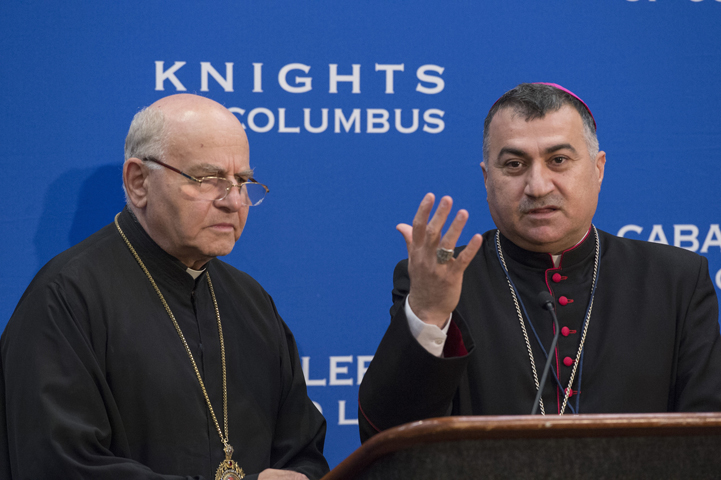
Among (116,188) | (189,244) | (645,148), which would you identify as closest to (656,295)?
(645,148)

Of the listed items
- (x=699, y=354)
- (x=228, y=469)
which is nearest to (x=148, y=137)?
(x=228, y=469)

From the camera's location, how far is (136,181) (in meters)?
2.28

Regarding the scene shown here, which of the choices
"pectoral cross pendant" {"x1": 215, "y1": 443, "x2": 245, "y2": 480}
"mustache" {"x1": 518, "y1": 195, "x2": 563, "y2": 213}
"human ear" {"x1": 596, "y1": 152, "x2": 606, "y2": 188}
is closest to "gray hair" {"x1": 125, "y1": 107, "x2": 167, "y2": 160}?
"pectoral cross pendant" {"x1": 215, "y1": 443, "x2": 245, "y2": 480}

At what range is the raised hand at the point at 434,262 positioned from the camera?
1509mm

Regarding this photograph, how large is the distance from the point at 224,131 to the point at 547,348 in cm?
127

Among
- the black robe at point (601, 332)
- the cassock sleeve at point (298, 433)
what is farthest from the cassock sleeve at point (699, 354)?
the cassock sleeve at point (298, 433)

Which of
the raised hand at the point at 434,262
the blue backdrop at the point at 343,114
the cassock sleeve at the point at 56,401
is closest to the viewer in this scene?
the raised hand at the point at 434,262

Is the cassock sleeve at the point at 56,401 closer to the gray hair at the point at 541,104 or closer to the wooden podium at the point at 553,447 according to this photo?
the wooden podium at the point at 553,447

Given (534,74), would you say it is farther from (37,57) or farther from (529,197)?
(37,57)

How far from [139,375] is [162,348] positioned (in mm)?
124

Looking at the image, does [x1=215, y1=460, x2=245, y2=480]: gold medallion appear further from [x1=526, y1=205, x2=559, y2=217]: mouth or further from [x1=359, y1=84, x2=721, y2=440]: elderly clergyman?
[x1=526, y1=205, x2=559, y2=217]: mouth

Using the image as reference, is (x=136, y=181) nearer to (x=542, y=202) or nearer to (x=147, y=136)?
(x=147, y=136)

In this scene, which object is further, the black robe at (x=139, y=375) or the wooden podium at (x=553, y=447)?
the black robe at (x=139, y=375)

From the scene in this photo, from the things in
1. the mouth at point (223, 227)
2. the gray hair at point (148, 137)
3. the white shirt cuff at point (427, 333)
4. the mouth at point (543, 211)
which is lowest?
the white shirt cuff at point (427, 333)
